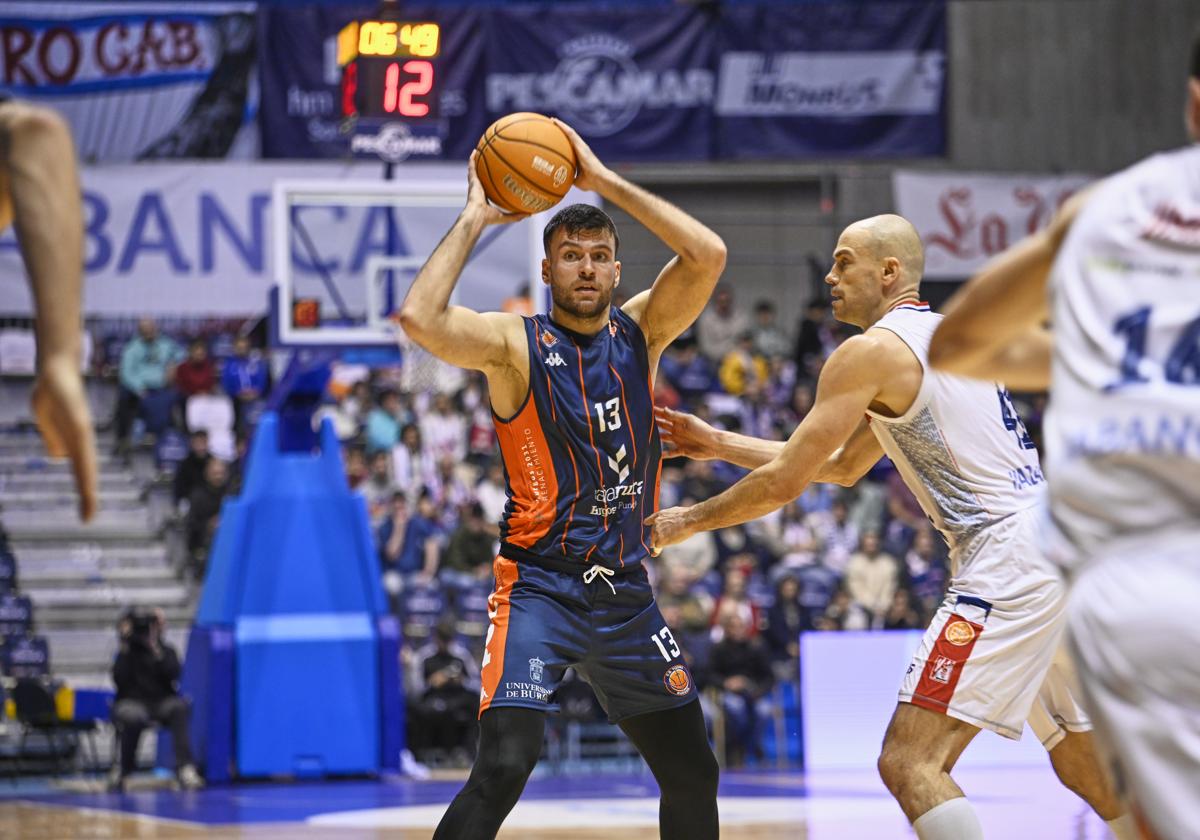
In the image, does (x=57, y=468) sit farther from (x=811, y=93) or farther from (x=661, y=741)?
(x=661, y=741)

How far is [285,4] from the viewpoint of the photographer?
21.5 meters

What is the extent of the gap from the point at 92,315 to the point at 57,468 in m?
1.97

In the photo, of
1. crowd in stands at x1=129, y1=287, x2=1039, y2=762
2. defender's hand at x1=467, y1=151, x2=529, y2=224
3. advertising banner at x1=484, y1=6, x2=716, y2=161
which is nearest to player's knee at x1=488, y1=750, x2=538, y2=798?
defender's hand at x1=467, y1=151, x2=529, y2=224

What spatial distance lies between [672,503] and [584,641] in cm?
1182

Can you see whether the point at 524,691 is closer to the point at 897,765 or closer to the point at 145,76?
the point at 897,765

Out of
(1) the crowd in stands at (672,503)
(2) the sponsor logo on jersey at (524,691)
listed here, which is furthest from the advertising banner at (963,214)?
(2) the sponsor logo on jersey at (524,691)

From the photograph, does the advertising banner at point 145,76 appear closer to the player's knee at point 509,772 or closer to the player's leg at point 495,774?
the player's leg at point 495,774

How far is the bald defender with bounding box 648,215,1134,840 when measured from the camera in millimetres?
4848

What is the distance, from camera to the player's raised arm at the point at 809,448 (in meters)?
4.99

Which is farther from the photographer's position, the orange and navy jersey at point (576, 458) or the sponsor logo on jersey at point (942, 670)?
the orange and navy jersey at point (576, 458)

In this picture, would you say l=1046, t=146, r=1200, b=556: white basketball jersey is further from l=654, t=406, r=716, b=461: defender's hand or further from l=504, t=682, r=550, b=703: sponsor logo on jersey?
l=654, t=406, r=716, b=461: defender's hand

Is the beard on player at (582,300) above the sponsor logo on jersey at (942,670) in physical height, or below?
above

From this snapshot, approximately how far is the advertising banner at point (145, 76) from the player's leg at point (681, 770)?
1653cm

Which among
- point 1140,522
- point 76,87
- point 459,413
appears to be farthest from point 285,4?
point 1140,522
